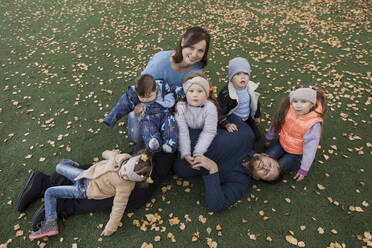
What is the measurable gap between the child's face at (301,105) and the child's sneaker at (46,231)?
152 inches

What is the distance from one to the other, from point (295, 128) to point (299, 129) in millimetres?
64

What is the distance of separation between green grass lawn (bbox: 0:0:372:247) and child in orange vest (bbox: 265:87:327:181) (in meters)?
0.37

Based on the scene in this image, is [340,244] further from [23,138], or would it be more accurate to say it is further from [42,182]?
[23,138]

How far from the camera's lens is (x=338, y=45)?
7.32 meters

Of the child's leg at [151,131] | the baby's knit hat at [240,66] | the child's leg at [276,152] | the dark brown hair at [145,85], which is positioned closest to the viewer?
the dark brown hair at [145,85]

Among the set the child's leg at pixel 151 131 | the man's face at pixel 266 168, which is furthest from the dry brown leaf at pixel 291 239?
the child's leg at pixel 151 131

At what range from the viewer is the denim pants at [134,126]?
3995 millimetres

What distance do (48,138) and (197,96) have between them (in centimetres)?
332

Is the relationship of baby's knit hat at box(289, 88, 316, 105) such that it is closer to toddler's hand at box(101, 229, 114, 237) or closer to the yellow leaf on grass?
the yellow leaf on grass

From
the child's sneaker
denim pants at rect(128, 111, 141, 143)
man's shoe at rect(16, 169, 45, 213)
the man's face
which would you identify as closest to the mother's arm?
the man's face

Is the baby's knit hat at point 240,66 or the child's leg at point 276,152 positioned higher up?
the baby's knit hat at point 240,66

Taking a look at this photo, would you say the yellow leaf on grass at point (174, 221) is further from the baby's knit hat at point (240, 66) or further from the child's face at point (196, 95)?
the baby's knit hat at point (240, 66)

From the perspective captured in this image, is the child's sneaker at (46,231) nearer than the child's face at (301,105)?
Yes

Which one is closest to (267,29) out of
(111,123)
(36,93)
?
(111,123)
